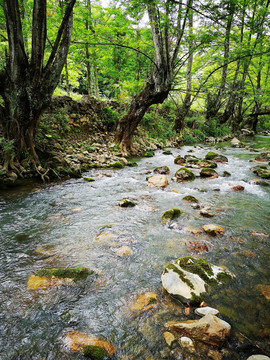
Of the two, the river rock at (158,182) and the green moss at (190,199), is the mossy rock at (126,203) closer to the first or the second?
the green moss at (190,199)

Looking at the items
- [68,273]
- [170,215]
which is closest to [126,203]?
[170,215]

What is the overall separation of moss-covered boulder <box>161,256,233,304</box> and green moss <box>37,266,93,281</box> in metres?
1.06

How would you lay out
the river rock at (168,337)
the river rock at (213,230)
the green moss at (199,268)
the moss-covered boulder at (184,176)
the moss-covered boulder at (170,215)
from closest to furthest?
1. the river rock at (168,337)
2. the green moss at (199,268)
3. the river rock at (213,230)
4. the moss-covered boulder at (170,215)
5. the moss-covered boulder at (184,176)

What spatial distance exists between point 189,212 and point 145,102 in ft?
25.5

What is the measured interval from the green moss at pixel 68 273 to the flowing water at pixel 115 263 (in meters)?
0.12

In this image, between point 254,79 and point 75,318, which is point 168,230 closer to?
point 75,318

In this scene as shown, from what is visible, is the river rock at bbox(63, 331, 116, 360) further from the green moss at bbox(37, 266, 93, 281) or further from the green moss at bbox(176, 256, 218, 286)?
the green moss at bbox(176, 256, 218, 286)

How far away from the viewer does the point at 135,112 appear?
10625 mm

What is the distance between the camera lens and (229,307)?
6.67 feet

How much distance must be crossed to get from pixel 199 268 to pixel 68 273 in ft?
5.67

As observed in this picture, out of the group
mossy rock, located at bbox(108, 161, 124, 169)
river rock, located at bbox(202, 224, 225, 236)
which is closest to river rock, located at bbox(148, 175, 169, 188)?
mossy rock, located at bbox(108, 161, 124, 169)

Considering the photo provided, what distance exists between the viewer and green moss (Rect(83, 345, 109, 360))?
1.56m

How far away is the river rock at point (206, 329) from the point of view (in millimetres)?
1639

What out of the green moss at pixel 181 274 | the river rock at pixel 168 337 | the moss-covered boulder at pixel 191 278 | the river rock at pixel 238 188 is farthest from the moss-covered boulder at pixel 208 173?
the river rock at pixel 168 337
